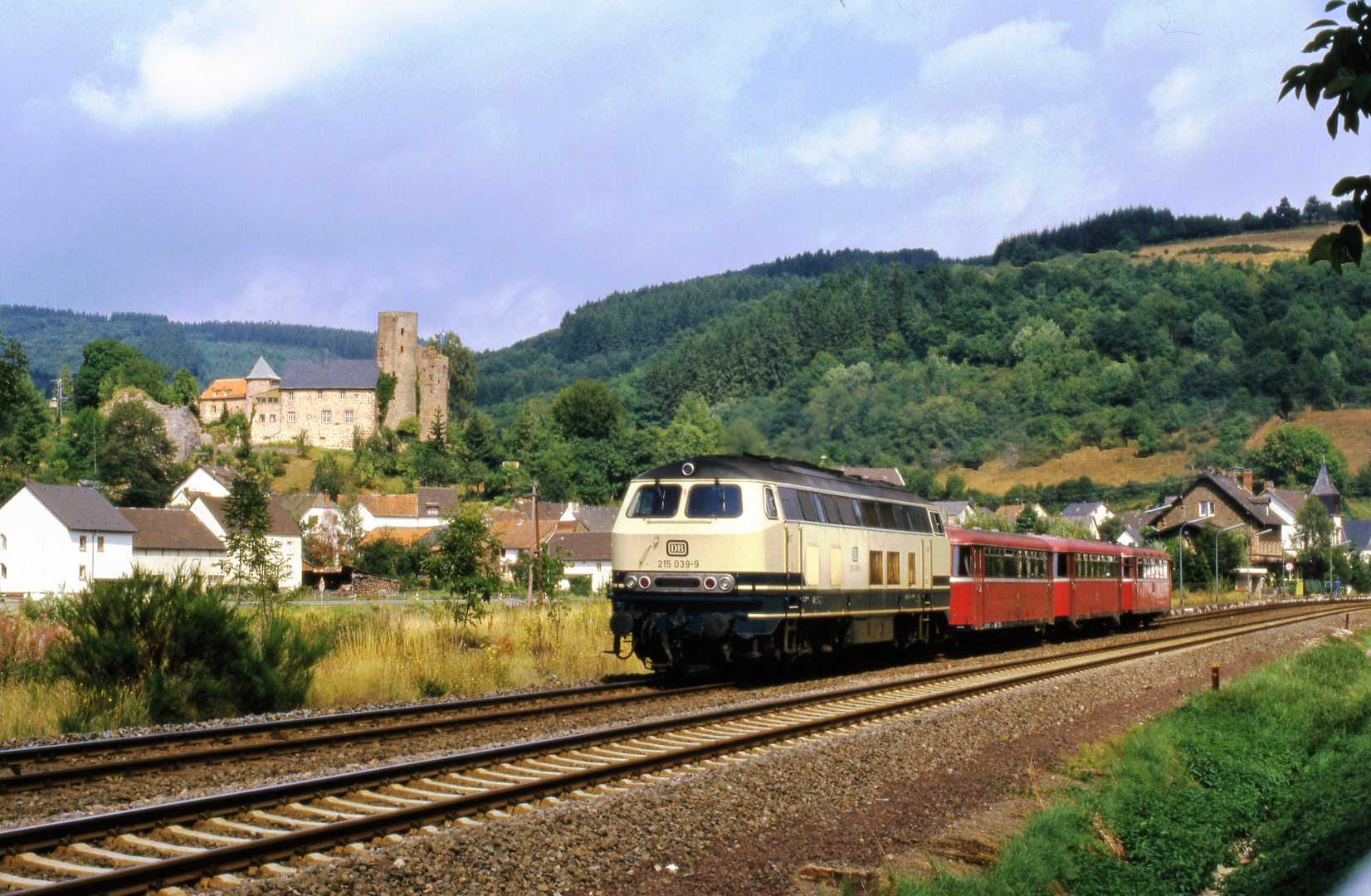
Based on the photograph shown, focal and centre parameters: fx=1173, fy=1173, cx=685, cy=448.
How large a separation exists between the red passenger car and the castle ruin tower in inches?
Result: 4431

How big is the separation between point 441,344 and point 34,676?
135 metres

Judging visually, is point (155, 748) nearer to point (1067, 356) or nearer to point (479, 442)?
point (479, 442)

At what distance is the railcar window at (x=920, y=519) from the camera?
22.5 meters

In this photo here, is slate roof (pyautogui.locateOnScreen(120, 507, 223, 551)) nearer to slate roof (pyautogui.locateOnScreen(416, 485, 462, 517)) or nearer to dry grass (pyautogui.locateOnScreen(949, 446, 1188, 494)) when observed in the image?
slate roof (pyautogui.locateOnScreen(416, 485, 462, 517))

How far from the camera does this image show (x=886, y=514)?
21328 millimetres

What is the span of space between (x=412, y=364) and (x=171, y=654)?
13333 cm

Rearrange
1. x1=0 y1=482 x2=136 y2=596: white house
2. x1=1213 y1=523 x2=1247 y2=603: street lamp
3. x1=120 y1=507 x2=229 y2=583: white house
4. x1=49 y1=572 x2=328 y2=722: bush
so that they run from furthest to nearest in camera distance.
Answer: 1. x1=120 y1=507 x2=229 y2=583: white house
2. x1=0 y1=482 x2=136 y2=596: white house
3. x1=1213 y1=523 x2=1247 y2=603: street lamp
4. x1=49 y1=572 x2=328 y2=722: bush

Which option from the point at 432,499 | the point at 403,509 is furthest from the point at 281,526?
the point at 432,499

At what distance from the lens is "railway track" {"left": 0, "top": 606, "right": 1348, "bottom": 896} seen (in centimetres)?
680

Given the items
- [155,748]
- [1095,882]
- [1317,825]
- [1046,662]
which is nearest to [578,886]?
[1095,882]

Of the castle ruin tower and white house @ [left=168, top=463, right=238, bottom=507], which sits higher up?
the castle ruin tower

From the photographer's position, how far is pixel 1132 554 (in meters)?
38.1

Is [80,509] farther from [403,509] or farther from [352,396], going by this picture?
[352,396]

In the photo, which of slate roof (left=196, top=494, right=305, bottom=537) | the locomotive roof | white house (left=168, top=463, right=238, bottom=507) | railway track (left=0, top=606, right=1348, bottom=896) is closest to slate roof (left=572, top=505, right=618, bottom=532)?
slate roof (left=196, top=494, right=305, bottom=537)
